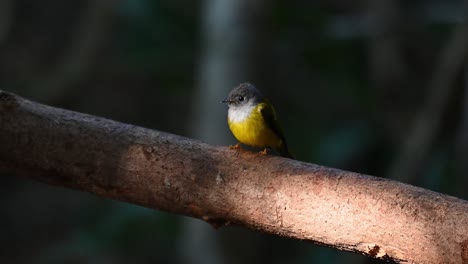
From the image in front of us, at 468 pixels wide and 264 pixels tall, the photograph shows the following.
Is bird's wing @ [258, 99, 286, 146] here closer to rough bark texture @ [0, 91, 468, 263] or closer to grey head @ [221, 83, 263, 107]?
grey head @ [221, 83, 263, 107]

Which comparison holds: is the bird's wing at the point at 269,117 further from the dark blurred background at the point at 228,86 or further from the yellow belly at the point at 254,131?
the dark blurred background at the point at 228,86

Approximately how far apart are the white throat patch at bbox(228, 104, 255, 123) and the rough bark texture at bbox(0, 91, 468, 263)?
1.05ft

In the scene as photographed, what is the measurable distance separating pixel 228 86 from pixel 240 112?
233 centimetres

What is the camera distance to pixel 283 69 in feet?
25.9

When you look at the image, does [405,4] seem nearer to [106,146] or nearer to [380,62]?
[380,62]

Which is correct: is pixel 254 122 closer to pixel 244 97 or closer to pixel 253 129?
pixel 253 129

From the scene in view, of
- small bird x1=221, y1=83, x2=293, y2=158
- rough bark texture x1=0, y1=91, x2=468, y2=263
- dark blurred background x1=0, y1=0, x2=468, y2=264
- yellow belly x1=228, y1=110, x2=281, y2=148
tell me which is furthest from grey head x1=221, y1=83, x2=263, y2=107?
dark blurred background x1=0, y1=0, x2=468, y2=264

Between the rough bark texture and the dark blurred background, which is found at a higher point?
the dark blurred background

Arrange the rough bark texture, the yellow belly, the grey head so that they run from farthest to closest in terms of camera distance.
A: the grey head
the yellow belly
the rough bark texture

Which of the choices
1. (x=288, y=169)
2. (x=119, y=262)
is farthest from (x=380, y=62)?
(x=288, y=169)

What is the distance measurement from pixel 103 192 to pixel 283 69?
4816mm

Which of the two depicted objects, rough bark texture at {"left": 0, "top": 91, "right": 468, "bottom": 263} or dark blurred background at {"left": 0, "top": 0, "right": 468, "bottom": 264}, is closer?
rough bark texture at {"left": 0, "top": 91, "right": 468, "bottom": 263}

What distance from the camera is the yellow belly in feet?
11.3

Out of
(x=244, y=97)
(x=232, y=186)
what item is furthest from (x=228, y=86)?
(x=232, y=186)
